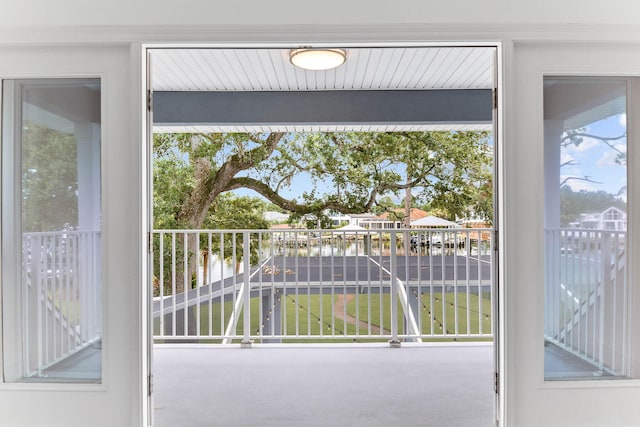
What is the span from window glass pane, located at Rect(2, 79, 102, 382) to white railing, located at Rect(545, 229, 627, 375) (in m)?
2.28

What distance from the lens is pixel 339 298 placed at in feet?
24.8

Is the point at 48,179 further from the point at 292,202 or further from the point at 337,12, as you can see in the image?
the point at 292,202

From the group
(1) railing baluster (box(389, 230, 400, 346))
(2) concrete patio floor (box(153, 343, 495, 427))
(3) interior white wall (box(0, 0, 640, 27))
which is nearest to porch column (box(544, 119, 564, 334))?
(3) interior white wall (box(0, 0, 640, 27))

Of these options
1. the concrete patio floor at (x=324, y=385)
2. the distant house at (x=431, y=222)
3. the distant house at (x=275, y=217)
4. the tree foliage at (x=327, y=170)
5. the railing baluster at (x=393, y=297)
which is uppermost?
the tree foliage at (x=327, y=170)

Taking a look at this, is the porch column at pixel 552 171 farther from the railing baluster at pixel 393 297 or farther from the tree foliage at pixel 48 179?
the tree foliage at pixel 48 179

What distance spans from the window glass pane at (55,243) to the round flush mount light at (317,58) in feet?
4.54

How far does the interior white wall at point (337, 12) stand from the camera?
2.03 m

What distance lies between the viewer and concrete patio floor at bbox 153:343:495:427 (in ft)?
7.79

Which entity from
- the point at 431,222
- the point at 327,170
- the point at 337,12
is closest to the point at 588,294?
the point at 337,12

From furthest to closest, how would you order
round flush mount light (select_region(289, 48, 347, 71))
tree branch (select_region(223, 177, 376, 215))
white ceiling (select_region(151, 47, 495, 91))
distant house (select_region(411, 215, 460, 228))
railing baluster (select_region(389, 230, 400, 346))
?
tree branch (select_region(223, 177, 376, 215)) → distant house (select_region(411, 215, 460, 228)) → railing baluster (select_region(389, 230, 400, 346)) → white ceiling (select_region(151, 47, 495, 91)) → round flush mount light (select_region(289, 48, 347, 71))

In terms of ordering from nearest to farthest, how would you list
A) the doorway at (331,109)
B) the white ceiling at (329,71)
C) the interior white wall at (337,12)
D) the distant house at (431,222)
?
the interior white wall at (337,12), the white ceiling at (329,71), the doorway at (331,109), the distant house at (431,222)

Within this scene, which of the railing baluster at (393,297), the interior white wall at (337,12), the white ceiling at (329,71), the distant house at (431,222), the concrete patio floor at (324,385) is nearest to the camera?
the interior white wall at (337,12)

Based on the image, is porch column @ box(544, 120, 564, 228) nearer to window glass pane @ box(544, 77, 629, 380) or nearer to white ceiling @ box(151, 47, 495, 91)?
window glass pane @ box(544, 77, 629, 380)

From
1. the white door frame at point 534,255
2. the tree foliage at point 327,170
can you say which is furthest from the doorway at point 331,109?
the tree foliage at point 327,170
